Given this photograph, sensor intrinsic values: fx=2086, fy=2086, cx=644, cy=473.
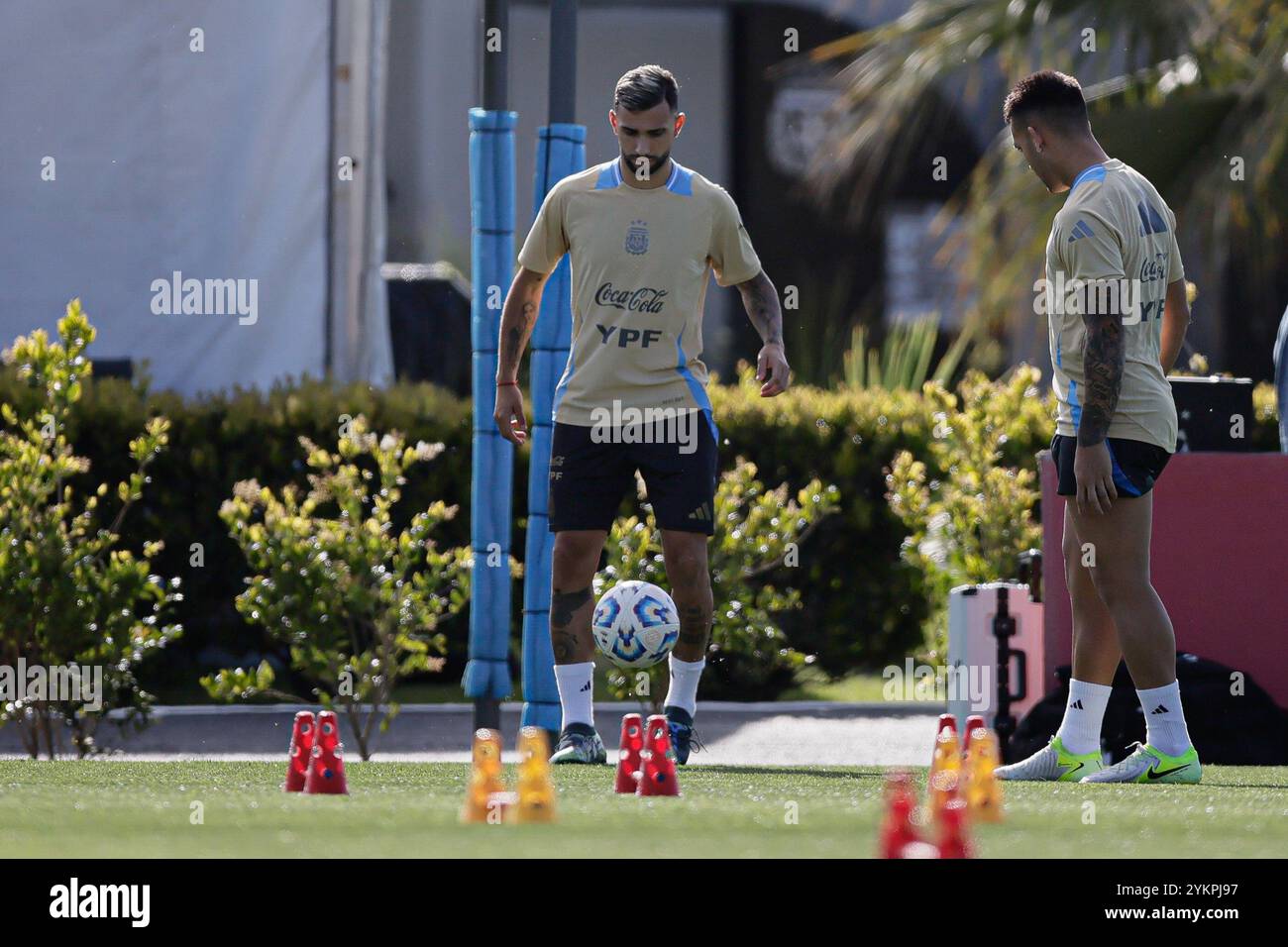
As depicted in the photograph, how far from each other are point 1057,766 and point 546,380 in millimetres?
2436

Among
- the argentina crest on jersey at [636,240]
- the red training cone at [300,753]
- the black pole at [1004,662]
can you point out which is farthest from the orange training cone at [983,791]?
the black pole at [1004,662]

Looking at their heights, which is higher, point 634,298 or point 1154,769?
point 634,298

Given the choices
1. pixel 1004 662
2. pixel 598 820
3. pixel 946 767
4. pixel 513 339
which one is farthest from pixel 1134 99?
pixel 598 820

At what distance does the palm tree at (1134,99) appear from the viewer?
1224 centimetres

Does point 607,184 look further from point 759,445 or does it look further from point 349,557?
point 759,445

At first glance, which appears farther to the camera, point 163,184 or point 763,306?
point 163,184

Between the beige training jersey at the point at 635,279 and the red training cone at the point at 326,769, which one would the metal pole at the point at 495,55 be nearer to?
the beige training jersey at the point at 635,279

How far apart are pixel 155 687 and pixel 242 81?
3.86 metres

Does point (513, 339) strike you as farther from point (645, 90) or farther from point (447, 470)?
point (447, 470)

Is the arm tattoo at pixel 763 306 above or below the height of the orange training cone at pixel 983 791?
above

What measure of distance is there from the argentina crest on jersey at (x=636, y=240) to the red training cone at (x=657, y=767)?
1.72m

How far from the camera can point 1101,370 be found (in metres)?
5.72

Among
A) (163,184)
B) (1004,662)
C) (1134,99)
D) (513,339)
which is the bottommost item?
(1004,662)
